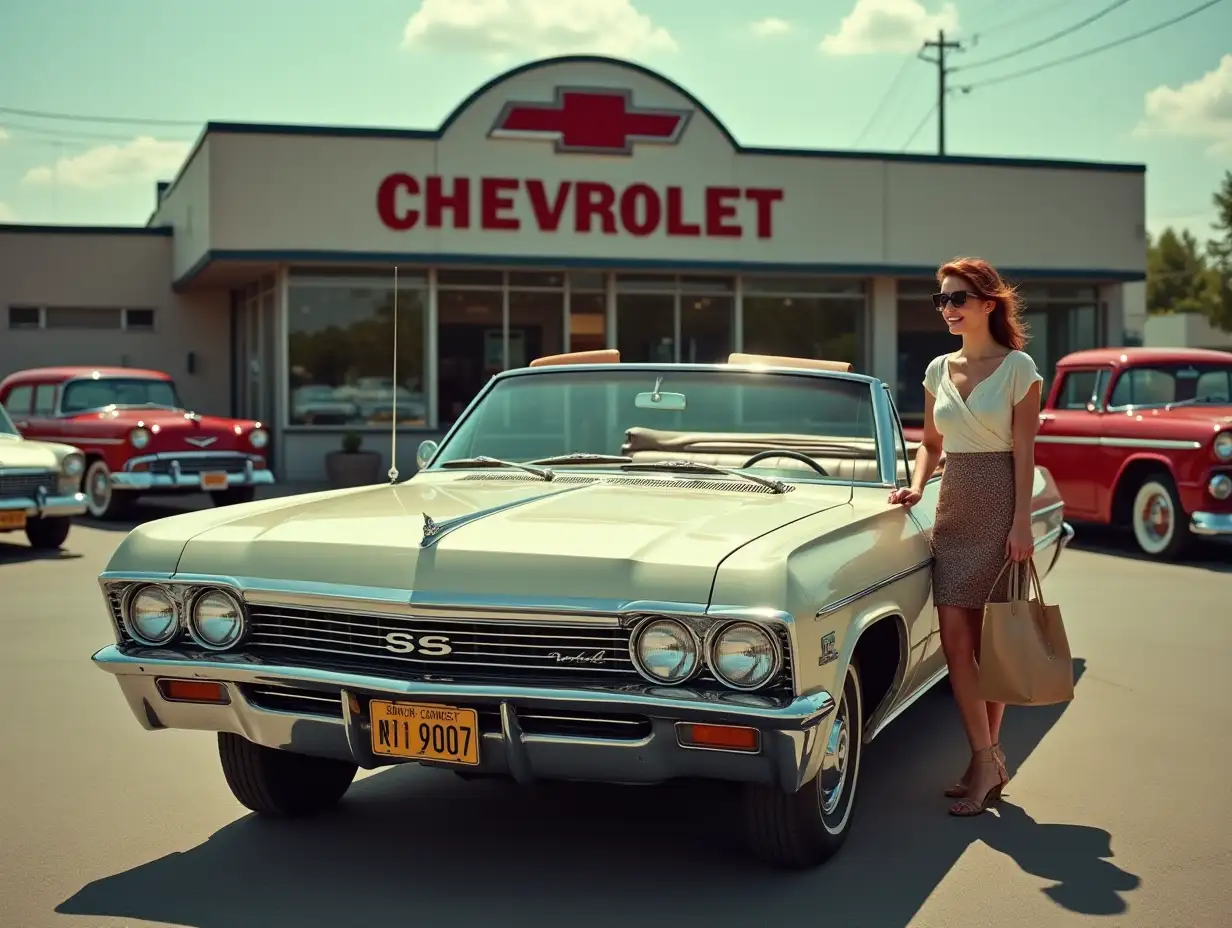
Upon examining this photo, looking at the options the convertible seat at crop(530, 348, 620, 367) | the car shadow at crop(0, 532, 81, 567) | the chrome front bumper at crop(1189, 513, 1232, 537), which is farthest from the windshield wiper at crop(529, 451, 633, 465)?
the car shadow at crop(0, 532, 81, 567)

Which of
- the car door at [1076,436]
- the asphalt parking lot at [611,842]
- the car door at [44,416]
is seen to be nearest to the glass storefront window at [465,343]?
the car door at [44,416]

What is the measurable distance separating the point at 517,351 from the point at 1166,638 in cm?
1544

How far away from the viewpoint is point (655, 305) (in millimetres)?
23516

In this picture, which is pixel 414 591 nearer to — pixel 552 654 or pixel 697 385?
pixel 552 654

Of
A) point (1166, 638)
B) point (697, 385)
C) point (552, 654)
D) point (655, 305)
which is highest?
point (655, 305)

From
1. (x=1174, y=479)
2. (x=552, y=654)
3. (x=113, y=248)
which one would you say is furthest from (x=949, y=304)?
(x=113, y=248)

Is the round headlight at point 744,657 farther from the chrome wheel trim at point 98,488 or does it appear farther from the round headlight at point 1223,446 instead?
the chrome wheel trim at point 98,488

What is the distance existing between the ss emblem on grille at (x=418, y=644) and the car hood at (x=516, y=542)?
13cm

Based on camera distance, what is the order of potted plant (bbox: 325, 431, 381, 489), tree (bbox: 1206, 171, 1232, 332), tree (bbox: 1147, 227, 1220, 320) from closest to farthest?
1. potted plant (bbox: 325, 431, 381, 489)
2. tree (bbox: 1206, 171, 1232, 332)
3. tree (bbox: 1147, 227, 1220, 320)

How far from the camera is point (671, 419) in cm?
564

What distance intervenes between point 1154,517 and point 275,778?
994 centimetres

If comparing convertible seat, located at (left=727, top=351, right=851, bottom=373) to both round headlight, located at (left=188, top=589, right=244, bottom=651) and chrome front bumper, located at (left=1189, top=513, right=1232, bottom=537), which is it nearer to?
round headlight, located at (left=188, top=589, right=244, bottom=651)

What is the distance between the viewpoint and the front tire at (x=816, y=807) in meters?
3.98

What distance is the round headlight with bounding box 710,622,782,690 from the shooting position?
3.63 meters
